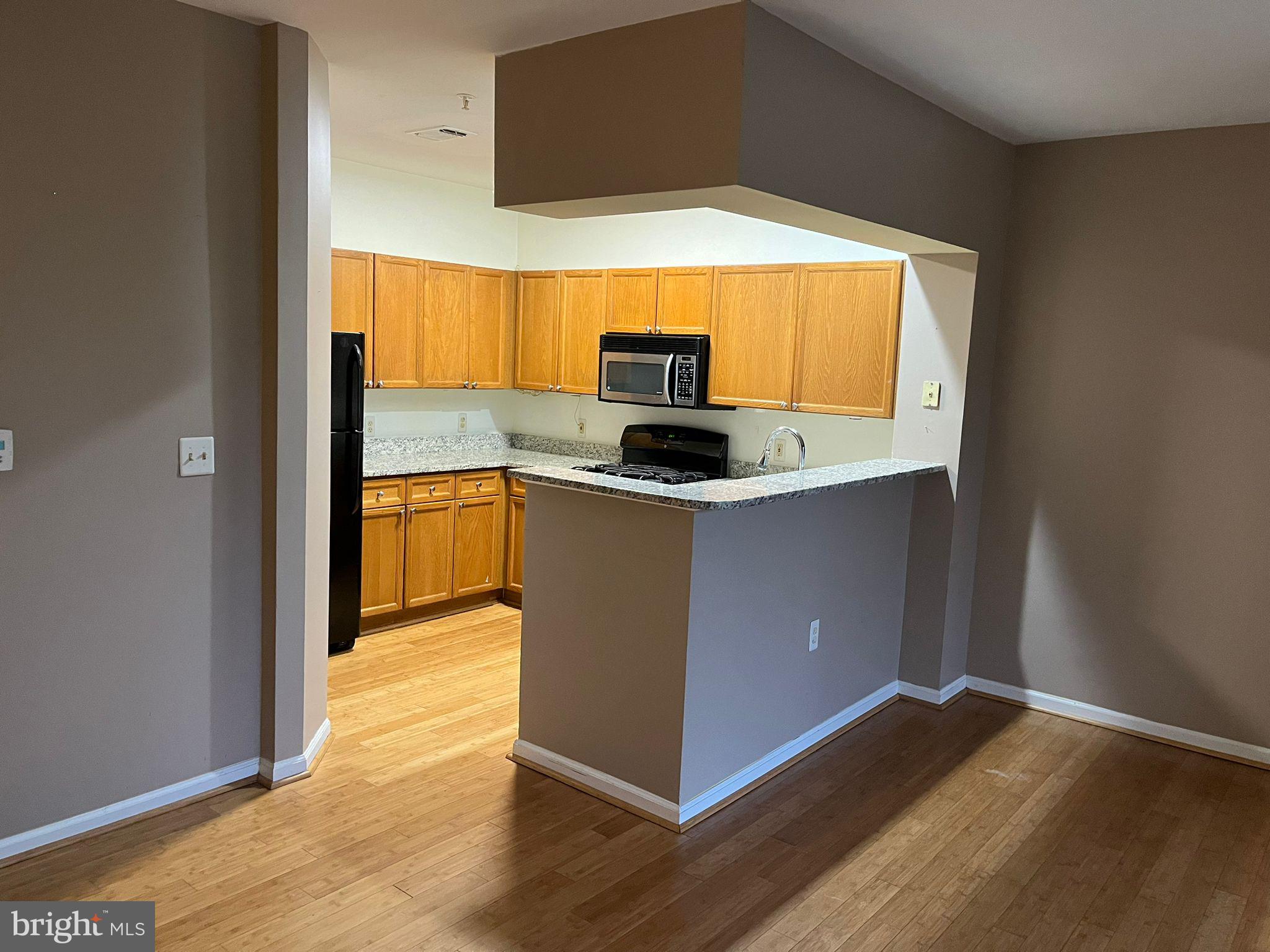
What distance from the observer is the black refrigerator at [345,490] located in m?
4.48

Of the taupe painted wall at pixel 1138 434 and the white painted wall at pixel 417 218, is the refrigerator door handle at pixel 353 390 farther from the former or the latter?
the taupe painted wall at pixel 1138 434

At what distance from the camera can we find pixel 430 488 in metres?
5.07

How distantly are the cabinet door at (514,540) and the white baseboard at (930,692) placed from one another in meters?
2.25

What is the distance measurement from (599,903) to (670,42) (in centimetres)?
236

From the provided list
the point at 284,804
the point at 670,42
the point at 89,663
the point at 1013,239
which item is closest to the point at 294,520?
the point at 89,663

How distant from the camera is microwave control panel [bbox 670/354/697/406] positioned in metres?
4.93

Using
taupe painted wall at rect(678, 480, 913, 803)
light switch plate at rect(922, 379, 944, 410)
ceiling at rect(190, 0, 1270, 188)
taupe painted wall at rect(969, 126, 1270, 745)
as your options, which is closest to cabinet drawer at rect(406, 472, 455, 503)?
ceiling at rect(190, 0, 1270, 188)

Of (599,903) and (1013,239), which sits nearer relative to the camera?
(599,903)

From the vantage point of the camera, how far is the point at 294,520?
310cm

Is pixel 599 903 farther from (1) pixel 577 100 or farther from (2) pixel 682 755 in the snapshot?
(1) pixel 577 100

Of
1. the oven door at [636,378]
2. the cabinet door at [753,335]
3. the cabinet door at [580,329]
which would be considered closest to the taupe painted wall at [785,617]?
the cabinet door at [753,335]

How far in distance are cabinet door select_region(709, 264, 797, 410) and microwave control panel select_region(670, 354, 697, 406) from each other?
0.10 meters

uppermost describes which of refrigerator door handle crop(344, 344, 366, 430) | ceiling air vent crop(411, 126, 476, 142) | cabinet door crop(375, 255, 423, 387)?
ceiling air vent crop(411, 126, 476, 142)

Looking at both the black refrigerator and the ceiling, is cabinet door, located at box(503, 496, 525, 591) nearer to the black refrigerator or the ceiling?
the black refrigerator
